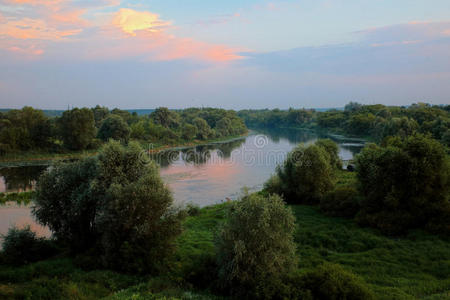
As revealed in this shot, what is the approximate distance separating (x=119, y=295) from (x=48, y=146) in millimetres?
64022

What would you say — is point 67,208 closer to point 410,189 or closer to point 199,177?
point 410,189

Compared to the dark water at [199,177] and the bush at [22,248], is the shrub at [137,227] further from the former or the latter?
the dark water at [199,177]

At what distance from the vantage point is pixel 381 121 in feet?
305

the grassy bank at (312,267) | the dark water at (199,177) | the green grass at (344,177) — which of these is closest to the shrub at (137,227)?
the grassy bank at (312,267)

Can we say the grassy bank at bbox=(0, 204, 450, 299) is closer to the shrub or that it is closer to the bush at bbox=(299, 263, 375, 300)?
the shrub

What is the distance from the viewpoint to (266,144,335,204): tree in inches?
1214

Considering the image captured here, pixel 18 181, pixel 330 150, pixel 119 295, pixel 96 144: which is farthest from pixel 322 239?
pixel 96 144

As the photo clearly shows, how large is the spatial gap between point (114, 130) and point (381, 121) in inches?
2843

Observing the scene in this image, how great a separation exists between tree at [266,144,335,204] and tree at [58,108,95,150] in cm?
4958

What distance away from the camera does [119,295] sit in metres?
12.7

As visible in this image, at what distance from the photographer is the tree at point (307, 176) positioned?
30.8 metres

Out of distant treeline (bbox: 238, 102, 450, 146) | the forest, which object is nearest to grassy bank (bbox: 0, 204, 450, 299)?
the forest

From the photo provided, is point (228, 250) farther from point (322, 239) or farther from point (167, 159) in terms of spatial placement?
point (167, 159)

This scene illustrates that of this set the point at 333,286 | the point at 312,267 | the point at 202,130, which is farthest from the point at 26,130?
the point at 333,286
